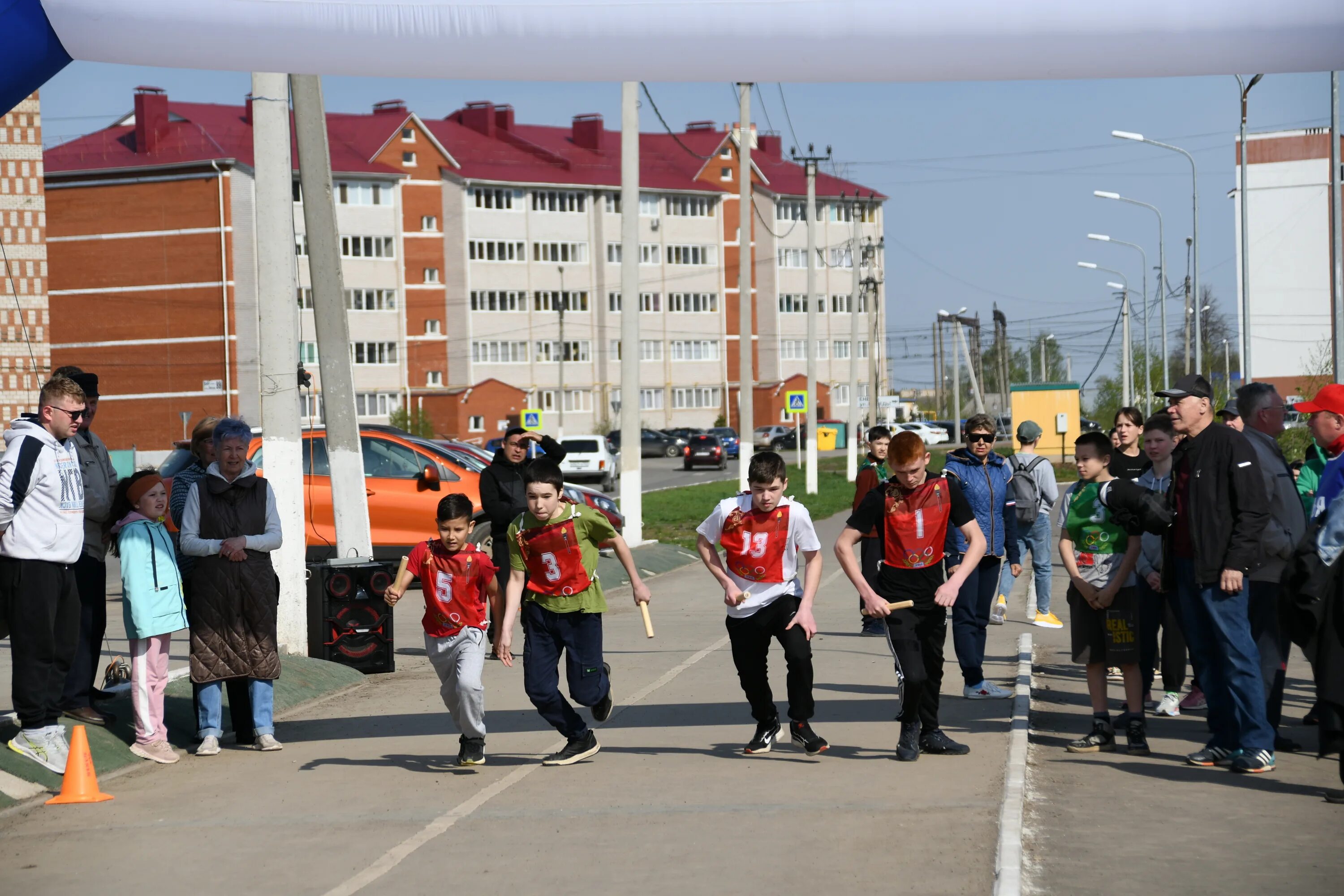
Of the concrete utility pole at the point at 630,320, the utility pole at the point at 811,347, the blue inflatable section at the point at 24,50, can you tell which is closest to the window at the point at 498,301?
the utility pole at the point at 811,347

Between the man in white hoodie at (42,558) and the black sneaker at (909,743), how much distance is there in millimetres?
4413

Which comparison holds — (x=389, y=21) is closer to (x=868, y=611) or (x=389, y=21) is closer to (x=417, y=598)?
(x=868, y=611)

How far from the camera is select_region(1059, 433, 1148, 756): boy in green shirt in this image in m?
8.48

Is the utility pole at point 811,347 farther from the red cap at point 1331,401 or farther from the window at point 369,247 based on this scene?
the window at point 369,247

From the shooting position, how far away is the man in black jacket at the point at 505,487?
12844mm

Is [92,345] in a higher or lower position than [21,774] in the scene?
higher

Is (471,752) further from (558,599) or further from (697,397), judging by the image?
(697,397)

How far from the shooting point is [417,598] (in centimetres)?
1903

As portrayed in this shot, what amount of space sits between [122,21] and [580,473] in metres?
52.2

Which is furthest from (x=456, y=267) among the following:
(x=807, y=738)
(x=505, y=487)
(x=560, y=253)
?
(x=807, y=738)

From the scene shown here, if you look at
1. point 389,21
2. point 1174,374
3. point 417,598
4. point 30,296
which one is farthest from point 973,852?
point 1174,374

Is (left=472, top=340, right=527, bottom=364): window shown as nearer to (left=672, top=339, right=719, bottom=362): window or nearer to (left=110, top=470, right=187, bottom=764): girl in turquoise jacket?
(left=672, top=339, right=719, bottom=362): window

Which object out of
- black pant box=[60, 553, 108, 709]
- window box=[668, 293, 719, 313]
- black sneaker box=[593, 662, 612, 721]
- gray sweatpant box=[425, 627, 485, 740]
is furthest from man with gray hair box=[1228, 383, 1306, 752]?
window box=[668, 293, 719, 313]

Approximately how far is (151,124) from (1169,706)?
8879 cm
